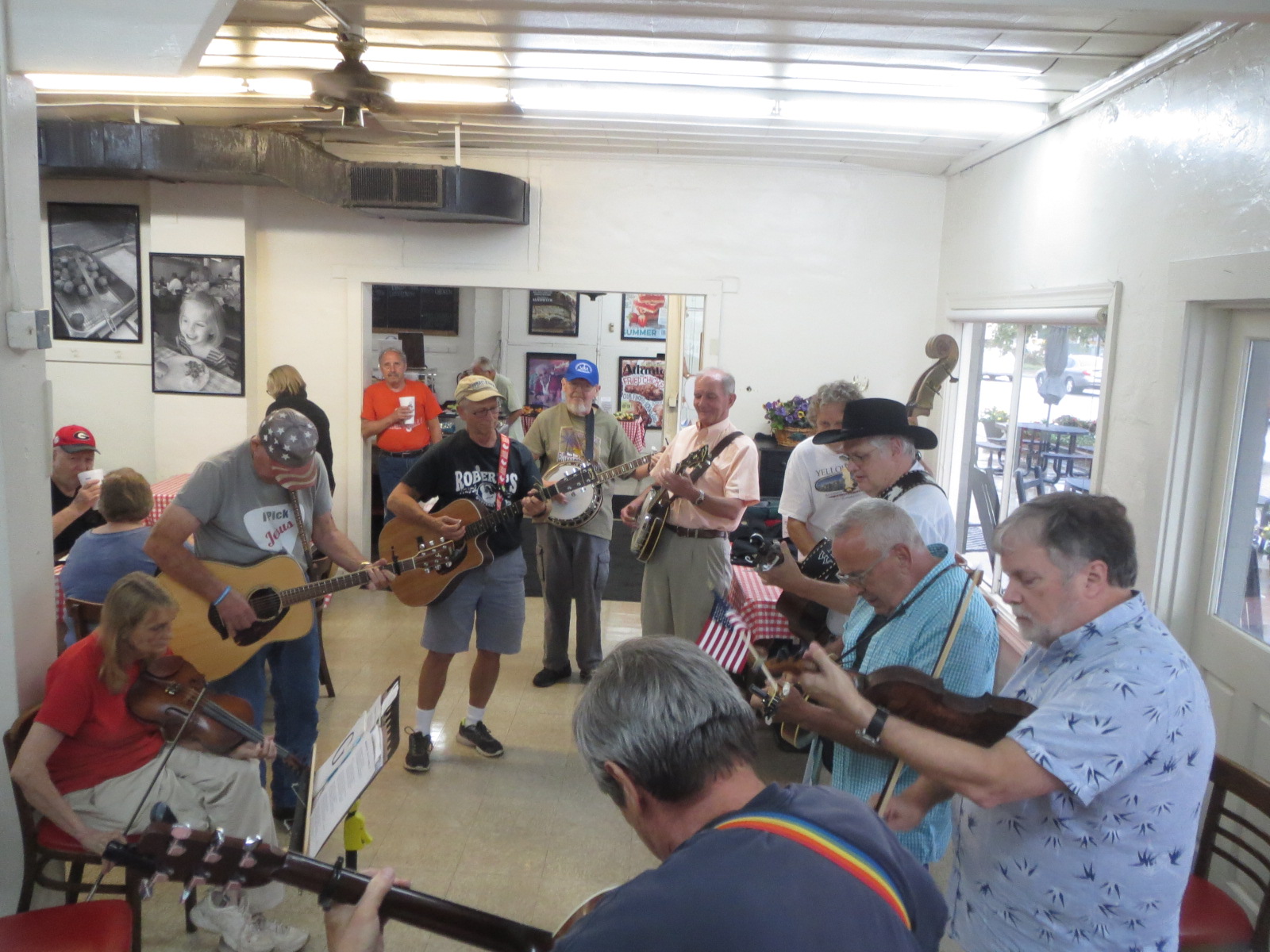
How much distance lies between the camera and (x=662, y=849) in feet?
4.57

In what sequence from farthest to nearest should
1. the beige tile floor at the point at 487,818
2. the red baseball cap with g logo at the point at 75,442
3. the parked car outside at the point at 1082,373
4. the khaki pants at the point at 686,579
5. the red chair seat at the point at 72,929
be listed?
the khaki pants at the point at 686,579, the parked car outside at the point at 1082,373, the red baseball cap with g logo at the point at 75,442, the beige tile floor at the point at 487,818, the red chair seat at the point at 72,929

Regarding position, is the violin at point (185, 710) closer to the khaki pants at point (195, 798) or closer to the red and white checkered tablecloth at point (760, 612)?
the khaki pants at point (195, 798)

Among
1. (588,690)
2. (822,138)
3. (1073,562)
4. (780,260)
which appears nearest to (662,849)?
(588,690)

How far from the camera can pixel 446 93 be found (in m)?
5.34

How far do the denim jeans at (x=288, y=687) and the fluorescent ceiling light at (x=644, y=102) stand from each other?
126 inches

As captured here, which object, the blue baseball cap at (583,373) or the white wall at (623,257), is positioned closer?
the blue baseball cap at (583,373)

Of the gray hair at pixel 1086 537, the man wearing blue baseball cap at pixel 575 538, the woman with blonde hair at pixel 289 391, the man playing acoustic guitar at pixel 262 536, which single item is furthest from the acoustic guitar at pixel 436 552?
the gray hair at pixel 1086 537

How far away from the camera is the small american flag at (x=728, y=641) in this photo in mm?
3889

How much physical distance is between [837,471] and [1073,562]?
2575mm

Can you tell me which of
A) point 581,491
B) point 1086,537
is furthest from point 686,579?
point 1086,537

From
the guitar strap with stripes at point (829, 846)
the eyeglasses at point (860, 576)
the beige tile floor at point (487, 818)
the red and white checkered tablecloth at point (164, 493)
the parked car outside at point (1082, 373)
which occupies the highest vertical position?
the parked car outside at point (1082, 373)

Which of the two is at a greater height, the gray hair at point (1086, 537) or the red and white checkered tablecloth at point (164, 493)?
the gray hair at point (1086, 537)

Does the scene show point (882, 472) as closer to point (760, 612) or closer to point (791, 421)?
point (760, 612)

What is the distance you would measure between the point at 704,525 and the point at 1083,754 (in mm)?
3109
